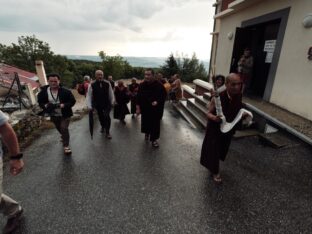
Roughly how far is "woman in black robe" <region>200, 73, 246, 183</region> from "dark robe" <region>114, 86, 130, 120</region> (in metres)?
4.10

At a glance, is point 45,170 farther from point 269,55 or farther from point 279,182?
point 269,55

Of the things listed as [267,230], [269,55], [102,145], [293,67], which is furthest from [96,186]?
[269,55]

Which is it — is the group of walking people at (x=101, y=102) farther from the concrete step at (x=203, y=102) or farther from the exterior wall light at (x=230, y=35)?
the exterior wall light at (x=230, y=35)

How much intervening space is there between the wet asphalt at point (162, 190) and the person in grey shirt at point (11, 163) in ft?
0.46

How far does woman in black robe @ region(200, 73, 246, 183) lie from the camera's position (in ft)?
7.81

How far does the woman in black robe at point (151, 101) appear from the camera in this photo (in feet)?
13.5

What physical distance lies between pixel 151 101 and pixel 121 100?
2455mm

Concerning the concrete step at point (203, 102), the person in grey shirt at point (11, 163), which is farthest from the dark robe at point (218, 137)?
the concrete step at point (203, 102)

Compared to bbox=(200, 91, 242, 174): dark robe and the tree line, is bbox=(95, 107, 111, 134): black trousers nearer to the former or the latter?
bbox=(200, 91, 242, 174): dark robe

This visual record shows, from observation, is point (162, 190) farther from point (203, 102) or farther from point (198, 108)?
point (203, 102)

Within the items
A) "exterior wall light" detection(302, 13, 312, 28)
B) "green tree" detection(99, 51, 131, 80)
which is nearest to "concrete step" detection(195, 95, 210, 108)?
"exterior wall light" detection(302, 13, 312, 28)

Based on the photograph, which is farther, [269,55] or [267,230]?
[269,55]

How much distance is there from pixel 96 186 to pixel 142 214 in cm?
99

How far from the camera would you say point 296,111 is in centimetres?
445
